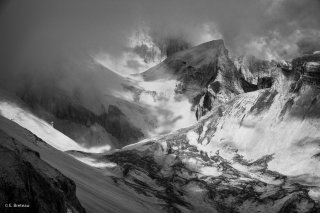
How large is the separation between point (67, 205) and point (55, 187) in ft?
14.2

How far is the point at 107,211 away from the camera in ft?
334

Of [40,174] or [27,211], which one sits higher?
[40,174]

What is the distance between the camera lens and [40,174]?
4934cm

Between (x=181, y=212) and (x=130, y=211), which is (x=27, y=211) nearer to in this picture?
(x=130, y=211)

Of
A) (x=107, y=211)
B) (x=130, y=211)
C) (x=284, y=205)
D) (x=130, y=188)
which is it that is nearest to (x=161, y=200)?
(x=130, y=188)

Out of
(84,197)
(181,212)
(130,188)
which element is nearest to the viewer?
(84,197)

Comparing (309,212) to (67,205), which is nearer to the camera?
(67,205)

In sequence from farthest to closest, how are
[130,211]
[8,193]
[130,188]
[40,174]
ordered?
[130,188] < [130,211] < [40,174] < [8,193]

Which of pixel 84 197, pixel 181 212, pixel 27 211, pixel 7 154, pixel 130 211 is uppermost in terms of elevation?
pixel 181 212

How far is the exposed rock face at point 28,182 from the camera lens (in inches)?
1743

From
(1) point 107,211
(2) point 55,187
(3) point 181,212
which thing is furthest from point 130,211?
(2) point 55,187

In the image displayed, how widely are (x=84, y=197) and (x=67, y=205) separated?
1740 inches

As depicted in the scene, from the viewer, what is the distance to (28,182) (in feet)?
153

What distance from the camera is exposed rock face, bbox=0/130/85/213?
44281 mm
